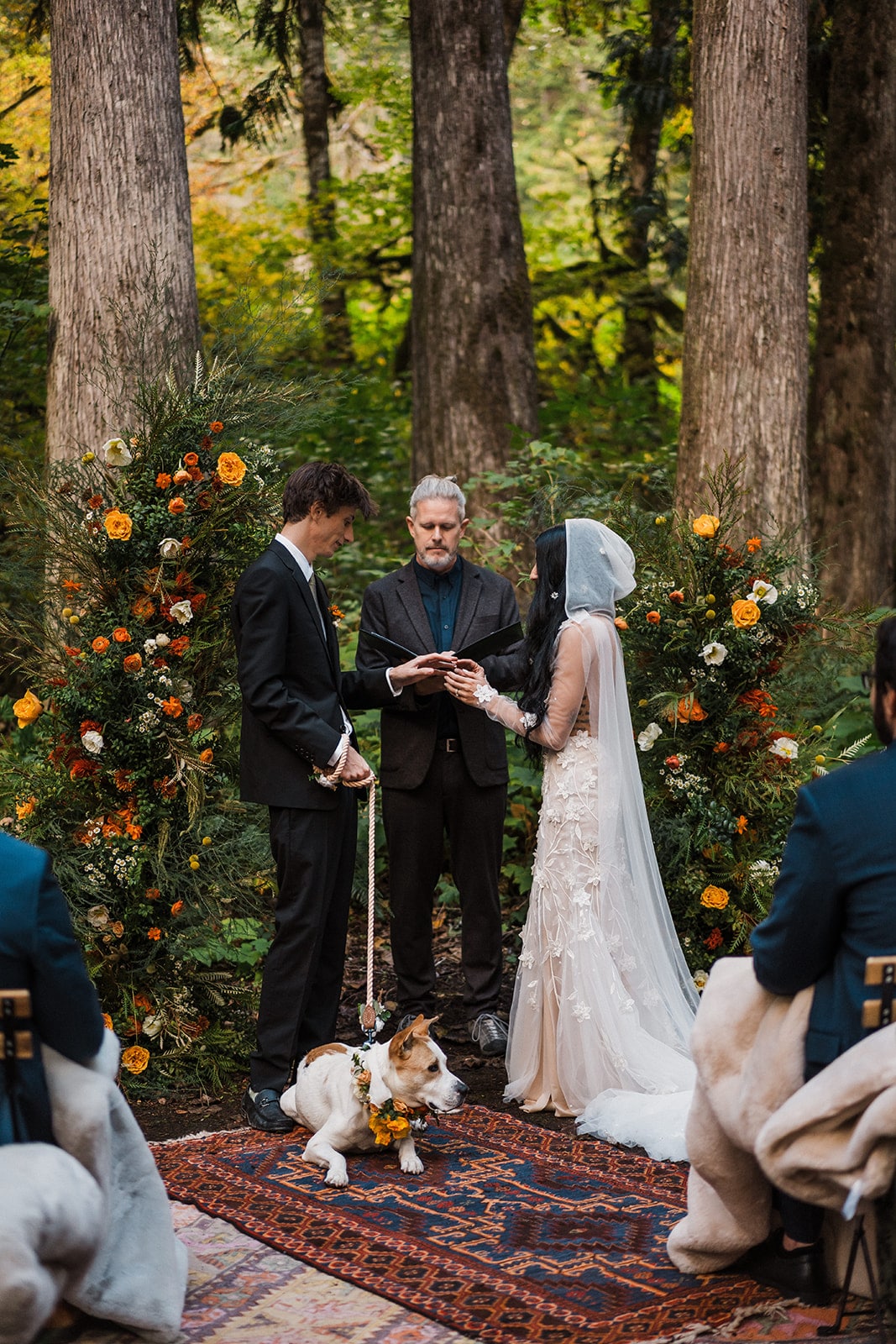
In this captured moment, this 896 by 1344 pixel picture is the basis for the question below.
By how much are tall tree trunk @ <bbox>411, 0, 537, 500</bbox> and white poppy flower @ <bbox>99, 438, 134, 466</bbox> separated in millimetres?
Result: 4500

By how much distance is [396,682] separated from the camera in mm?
5785

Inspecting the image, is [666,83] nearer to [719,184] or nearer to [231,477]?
[719,184]

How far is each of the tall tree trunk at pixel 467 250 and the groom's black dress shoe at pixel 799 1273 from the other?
6.99 meters

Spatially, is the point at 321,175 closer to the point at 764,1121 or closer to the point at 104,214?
the point at 104,214

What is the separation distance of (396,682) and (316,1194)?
211cm

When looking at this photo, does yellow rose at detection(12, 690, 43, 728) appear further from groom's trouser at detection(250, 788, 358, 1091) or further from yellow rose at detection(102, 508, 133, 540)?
groom's trouser at detection(250, 788, 358, 1091)

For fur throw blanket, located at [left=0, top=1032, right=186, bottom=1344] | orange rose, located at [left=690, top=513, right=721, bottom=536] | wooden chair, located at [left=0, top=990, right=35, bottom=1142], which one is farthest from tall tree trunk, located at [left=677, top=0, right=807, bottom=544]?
wooden chair, located at [left=0, top=990, right=35, bottom=1142]

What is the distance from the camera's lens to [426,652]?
6051mm

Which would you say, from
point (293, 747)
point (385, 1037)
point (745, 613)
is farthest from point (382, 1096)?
point (745, 613)

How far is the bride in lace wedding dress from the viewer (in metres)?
5.41

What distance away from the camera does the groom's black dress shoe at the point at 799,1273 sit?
11.8 ft

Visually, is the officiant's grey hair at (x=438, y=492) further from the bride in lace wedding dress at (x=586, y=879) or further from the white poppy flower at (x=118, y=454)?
the white poppy flower at (x=118, y=454)

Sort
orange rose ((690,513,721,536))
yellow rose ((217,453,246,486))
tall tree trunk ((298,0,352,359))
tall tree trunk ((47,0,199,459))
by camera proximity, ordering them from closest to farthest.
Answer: yellow rose ((217,453,246,486)), orange rose ((690,513,721,536)), tall tree trunk ((47,0,199,459)), tall tree trunk ((298,0,352,359))

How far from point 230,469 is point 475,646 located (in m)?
1.24
